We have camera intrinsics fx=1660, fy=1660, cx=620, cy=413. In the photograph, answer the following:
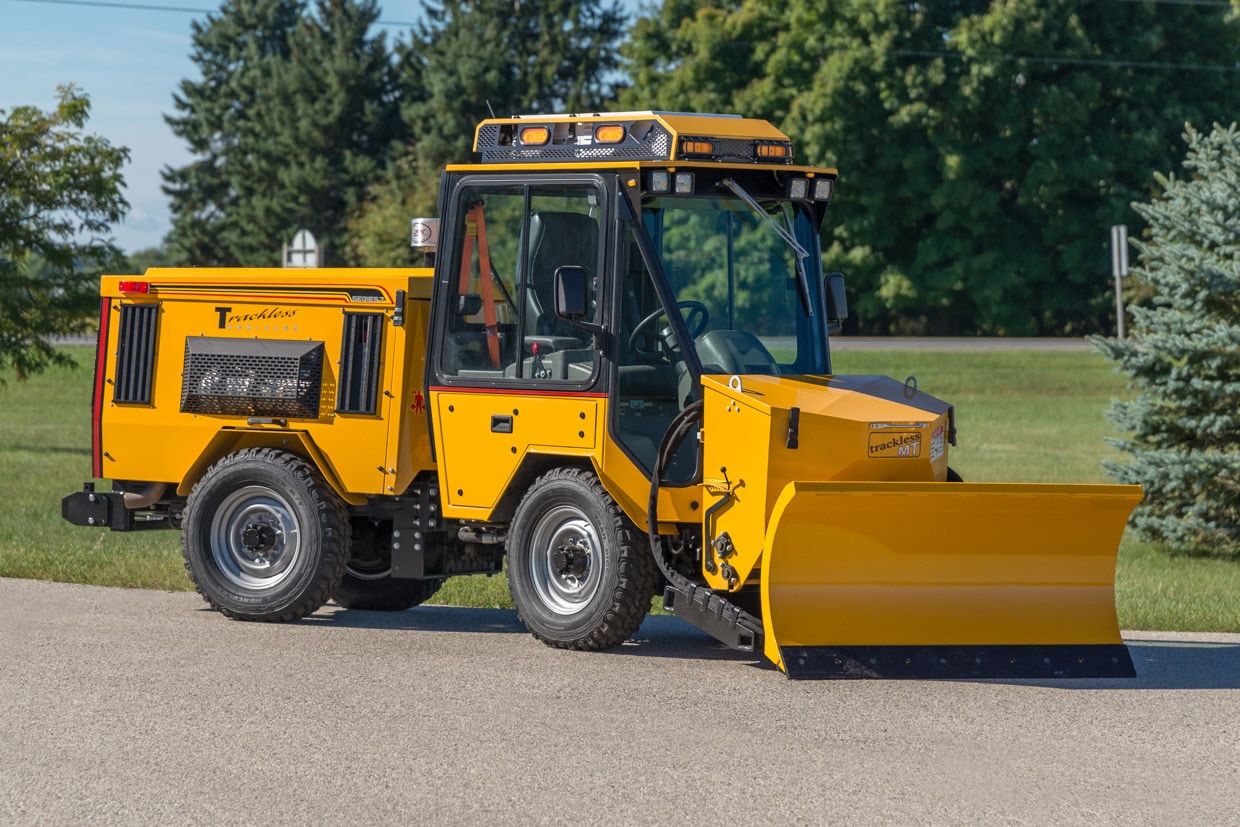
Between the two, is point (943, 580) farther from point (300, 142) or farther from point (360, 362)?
point (300, 142)

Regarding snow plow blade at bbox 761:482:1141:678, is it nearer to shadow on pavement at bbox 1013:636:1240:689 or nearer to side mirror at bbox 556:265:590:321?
shadow on pavement at bbox 1013:636:1240:689

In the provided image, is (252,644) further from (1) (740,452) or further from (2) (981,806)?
(2) (981,806)

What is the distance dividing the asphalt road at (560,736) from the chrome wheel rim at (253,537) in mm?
537

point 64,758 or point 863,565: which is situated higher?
point 863,565

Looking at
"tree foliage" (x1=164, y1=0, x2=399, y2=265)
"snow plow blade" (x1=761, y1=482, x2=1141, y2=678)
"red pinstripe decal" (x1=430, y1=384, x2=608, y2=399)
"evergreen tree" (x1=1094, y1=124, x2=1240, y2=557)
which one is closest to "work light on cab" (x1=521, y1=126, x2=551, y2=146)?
"red pinstripe decal" (x1=430, y1=384, x2=608, y2=399)

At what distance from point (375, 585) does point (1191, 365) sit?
25.2 ft

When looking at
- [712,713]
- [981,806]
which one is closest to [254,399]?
[712,713]

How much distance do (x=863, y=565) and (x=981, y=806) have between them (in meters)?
2.26

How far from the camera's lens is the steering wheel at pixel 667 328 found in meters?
8.85

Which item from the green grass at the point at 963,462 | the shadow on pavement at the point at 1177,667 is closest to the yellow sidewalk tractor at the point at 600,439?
the shadow on pavement at the point at 1177,667

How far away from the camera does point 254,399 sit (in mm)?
9953

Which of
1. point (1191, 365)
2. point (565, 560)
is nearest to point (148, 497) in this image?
point (565, 560)

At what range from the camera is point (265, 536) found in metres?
9.91

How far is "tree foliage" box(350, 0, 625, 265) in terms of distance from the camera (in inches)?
2258
